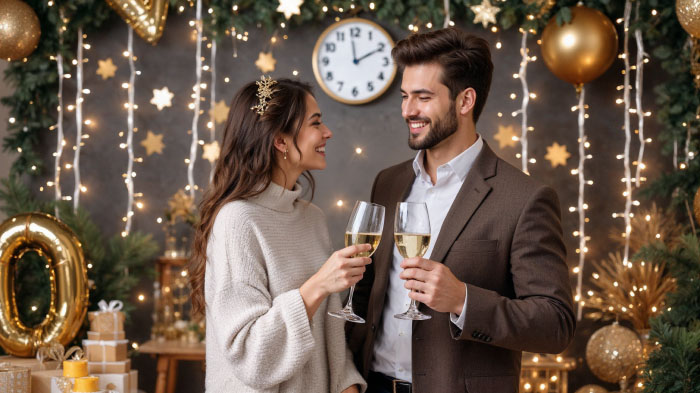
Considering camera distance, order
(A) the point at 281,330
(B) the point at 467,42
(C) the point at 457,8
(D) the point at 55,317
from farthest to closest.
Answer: (C) the point at 457,8 < (D) the point at 55,317 < (B) the point at 467,42 < (A) the point at 281,330

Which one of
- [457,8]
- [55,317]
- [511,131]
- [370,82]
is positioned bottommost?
[55,317]

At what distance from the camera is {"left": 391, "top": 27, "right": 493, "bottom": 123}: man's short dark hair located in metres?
2.14

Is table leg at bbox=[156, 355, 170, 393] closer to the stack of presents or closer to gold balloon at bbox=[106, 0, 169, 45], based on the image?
the stack of presents

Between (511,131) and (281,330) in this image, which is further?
(511,131)

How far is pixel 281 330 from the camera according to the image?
1695 mm

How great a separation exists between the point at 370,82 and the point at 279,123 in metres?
2.23

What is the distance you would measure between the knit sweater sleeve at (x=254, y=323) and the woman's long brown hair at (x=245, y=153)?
155mm

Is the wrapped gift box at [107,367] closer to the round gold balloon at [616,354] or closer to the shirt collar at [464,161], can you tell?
the shirt collar at [464,161]

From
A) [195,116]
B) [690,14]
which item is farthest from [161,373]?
[690,14]

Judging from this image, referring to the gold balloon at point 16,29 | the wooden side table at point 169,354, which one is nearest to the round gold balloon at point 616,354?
the wooden side table at point 169,354

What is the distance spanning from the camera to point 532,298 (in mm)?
1841

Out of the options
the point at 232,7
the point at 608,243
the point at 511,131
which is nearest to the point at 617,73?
the point at 511,131

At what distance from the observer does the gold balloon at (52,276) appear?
9.36 feet

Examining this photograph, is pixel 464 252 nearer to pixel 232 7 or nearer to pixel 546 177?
pixel 546 177
